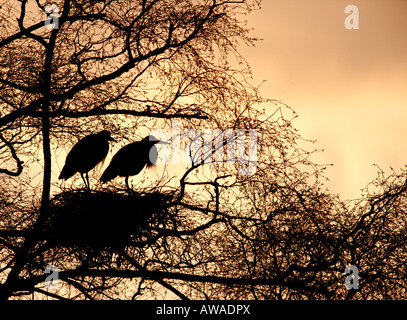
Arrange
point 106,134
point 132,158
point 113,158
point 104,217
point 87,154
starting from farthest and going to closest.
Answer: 1. point 132,158
2. point 113,158
3. point 87,154
4. point 106,134
5. point 104,217

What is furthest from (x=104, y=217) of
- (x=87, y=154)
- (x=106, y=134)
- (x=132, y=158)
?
(x=132, y=158)

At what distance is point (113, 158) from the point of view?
809cm

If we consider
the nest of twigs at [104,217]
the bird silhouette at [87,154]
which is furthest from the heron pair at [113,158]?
the nest of twigs at [104,217]

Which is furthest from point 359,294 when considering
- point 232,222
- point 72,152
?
point 72,152

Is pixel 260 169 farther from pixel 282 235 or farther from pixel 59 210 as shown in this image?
pixel 59 210

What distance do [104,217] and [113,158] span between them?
1.79m

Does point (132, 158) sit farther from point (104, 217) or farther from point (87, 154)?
point (104, 217)

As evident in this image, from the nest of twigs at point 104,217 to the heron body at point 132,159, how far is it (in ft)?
4.50

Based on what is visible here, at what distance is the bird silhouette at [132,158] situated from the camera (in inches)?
315

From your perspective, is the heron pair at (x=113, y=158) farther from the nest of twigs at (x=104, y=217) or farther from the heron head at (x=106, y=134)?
the nest of twigs at (x=104, y=217)

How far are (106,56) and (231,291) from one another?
3.39 m

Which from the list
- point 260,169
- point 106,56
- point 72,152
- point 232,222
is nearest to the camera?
point 260,169

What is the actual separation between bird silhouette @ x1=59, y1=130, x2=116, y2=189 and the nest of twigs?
1.48ft

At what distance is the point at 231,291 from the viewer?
21.9ft
